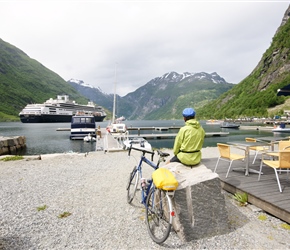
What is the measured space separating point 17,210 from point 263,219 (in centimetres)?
607

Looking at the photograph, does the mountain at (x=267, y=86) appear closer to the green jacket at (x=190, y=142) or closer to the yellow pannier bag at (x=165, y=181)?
the green jacket at (x=190, y=142)

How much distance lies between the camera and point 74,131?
126 feet

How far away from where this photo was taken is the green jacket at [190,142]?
4.35 meters

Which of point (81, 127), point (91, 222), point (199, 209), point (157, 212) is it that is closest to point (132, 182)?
point (91, 222)

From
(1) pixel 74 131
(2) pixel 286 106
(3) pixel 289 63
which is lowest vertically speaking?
(1) pixel 74 131

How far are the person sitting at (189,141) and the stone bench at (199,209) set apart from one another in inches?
24.1

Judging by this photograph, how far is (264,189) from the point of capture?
5.18 m

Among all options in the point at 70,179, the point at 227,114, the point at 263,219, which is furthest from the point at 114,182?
the point at 227,114

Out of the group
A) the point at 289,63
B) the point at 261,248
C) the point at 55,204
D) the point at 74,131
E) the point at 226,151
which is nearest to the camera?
the point at 261,248

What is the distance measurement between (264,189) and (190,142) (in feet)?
8.71

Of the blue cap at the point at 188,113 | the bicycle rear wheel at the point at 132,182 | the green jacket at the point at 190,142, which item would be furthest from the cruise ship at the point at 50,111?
the green jacket at the point at 190,142

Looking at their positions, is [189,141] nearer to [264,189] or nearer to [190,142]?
[190,142]

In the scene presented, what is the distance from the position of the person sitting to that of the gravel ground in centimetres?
157

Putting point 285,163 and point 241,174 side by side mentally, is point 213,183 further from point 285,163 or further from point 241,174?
point 241,174
